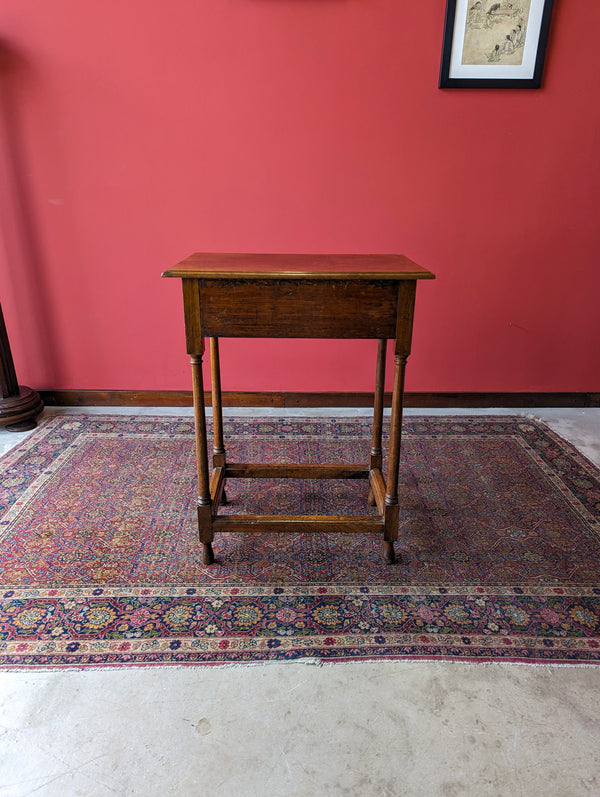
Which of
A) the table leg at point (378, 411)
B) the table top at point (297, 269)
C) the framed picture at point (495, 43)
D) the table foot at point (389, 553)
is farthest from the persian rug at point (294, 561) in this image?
the framed picture at point (495, 43)

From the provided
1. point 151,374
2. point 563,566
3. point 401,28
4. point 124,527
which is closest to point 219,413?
point 124,527

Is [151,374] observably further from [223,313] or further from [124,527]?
[223,313]

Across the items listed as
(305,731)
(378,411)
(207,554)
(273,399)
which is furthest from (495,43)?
(305,731)

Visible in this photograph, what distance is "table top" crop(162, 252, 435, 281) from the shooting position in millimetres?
1573

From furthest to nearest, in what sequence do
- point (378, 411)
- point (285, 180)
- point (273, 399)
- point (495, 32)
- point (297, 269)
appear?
point (273, 399)
point (285, 180)
point (495, 32)
point (378, 411)
point (297, 269)

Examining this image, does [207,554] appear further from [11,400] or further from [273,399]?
[11,400]

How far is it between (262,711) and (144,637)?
1.42 feet

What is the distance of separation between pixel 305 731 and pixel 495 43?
310 centimetres

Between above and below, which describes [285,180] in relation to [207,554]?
above

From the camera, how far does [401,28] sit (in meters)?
2.68

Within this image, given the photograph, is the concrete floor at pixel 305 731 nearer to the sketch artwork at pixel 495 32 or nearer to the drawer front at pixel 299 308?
the drawer front at pixel 299 308

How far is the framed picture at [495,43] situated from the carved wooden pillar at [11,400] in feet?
8.76

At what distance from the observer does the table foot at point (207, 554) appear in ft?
6.21

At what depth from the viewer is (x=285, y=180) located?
9.50 ft
